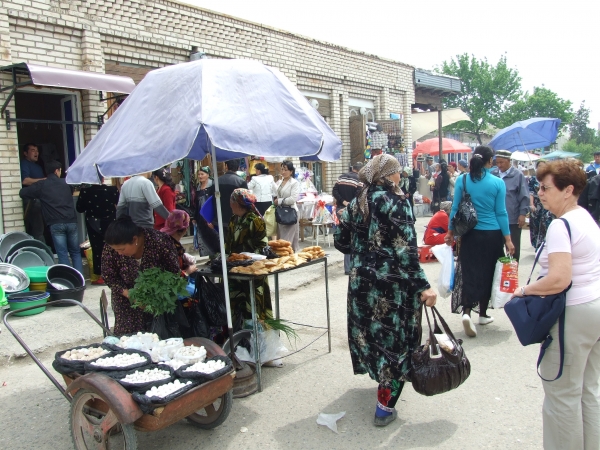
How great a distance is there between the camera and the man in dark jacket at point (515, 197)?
6484mm

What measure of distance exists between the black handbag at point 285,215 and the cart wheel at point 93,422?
5802mm

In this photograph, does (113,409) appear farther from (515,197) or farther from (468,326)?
(515,197)

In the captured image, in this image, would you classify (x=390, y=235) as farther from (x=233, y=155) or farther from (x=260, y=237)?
(x=233, y=155)

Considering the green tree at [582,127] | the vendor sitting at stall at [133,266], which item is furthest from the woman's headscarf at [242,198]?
the green tree at [582,127]

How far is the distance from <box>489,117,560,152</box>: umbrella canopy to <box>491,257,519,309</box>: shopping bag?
23.9 feet

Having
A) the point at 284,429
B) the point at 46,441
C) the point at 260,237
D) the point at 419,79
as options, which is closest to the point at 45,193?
the point at 260,237

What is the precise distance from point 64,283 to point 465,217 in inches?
207

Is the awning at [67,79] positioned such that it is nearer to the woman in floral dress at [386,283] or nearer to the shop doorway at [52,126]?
the shop doorway at [52,126]

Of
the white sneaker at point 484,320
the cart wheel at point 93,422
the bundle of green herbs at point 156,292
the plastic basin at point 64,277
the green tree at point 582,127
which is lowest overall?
the white sneaker at point 484,320

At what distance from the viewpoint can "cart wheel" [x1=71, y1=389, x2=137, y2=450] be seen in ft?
9.62

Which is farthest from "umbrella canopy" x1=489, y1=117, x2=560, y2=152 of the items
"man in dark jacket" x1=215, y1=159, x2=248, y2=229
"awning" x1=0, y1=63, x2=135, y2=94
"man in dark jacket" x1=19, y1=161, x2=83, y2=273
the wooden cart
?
the wooden cart

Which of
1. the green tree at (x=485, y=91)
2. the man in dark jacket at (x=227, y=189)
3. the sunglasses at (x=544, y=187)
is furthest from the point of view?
the green tree at (x=485, y=91)

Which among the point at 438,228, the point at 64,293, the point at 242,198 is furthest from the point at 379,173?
the point at 438,228

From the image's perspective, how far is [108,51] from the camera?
8867mm
